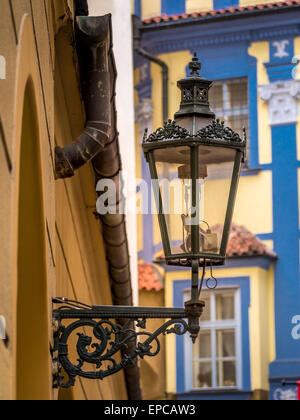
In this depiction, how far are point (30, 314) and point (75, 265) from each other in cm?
206

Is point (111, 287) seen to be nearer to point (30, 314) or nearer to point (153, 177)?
point (153, 177)

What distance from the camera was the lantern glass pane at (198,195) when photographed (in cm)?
445

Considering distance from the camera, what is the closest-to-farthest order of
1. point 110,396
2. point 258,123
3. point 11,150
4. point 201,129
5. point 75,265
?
point 11,150, point 201,129, point 75,265, point 110,396, point 258,123

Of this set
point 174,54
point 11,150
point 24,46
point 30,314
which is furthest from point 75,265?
point 174,54

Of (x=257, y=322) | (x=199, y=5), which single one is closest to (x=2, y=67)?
(x=257, y=322)

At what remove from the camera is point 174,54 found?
1644 cm

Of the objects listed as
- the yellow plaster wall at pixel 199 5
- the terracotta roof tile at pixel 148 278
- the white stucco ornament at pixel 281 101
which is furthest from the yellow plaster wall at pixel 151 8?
the terracotta roof tile at pixel 148 278

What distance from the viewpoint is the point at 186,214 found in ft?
14.7

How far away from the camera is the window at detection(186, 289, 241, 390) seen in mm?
15016

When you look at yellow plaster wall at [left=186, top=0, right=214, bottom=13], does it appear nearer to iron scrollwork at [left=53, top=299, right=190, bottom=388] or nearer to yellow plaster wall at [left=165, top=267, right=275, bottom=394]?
yellow plaster wall at [left=165, top=267, right=275, bottom=394]

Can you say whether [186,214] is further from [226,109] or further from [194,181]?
[226,109]

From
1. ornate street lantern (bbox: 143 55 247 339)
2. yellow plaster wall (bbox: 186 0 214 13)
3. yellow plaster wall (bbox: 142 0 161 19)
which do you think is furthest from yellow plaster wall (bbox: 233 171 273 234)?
ornate street lantern (bbox: 143 55 247 339)

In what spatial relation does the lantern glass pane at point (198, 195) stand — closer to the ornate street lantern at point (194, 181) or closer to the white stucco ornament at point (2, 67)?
the ornate street lantern at point (194, 181)

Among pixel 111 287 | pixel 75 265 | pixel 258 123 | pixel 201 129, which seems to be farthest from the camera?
pixel 258 123
